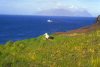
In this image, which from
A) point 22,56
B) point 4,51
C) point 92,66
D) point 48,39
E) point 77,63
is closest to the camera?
point 92,66

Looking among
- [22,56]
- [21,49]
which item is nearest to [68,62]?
[22,56]

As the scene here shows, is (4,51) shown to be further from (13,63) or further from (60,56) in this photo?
(60,56)

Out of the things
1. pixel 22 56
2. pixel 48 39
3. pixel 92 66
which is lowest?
pixel 92 66

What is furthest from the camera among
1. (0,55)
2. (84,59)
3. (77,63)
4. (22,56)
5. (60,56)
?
(0,55)

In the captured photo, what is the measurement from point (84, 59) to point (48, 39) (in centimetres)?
1140

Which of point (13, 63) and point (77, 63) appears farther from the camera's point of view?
point (13, 63)

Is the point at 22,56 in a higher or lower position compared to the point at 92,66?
higher

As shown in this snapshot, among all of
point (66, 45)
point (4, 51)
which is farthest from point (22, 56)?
point (66, 45)

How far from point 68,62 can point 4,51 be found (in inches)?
430

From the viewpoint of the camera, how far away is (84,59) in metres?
12.8

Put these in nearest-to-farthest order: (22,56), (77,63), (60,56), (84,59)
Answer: (77,63) → (84,59) → (60,56) → (22,56)

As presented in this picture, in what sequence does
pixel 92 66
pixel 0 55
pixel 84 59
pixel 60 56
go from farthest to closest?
pixel 0 55, pixel 60 56, pixel 84 59, pixel 92 66

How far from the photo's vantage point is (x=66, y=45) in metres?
19.0

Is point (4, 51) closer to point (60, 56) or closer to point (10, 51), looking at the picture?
point (10, 51)
